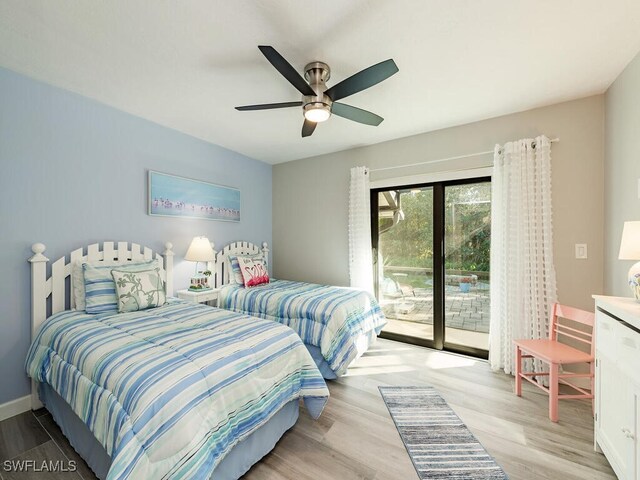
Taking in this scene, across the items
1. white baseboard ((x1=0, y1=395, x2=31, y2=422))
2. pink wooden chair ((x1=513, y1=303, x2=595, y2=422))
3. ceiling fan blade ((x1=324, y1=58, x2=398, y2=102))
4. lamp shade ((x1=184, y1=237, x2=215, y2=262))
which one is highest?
ceiling fan blade ((x1=324, y1=58, x2=398, y2=102))

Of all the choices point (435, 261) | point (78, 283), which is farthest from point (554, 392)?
point (78, 283)

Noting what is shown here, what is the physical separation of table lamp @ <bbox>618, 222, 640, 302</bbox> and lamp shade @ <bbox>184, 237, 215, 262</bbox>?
3.46m

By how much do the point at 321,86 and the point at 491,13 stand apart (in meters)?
1.11

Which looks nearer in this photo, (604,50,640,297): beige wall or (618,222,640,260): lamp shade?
(618,222,640,260): lamp shade

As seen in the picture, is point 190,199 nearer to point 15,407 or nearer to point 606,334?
point 15,407

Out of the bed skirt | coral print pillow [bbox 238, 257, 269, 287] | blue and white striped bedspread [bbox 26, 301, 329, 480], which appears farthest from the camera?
coral print pillow [bbox 238, 257, 269, 287]

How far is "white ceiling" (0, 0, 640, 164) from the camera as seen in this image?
1552 millimetres

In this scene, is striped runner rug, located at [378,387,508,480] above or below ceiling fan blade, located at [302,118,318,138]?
below

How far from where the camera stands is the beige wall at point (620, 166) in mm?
1919

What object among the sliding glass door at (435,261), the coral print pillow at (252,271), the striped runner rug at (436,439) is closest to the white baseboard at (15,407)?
the coral print pillow at (252,271)

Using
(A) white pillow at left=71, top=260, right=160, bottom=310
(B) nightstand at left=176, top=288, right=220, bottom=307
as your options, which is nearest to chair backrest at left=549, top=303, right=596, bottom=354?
(B) nightstand at left=176, top=288, right=220, bottom=307

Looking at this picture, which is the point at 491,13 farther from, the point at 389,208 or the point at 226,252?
the point at 226,252

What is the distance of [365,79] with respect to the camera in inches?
69.1

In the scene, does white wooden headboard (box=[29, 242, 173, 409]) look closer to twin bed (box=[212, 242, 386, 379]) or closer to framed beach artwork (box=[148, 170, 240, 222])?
framed beach artwork (box=[148, 170, 240, 222])
